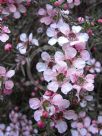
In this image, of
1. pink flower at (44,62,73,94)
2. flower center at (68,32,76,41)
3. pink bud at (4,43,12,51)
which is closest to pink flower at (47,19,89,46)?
flower center at (68,32,76,41)

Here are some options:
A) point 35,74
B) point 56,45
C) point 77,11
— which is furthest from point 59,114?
point 77,11

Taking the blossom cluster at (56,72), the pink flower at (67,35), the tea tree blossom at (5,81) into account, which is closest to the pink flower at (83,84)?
the blossom cluster at (56,72)

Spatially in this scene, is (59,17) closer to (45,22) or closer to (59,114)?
(45,22)

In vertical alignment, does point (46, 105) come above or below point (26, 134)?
above

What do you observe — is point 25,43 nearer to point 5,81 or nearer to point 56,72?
point 5,81

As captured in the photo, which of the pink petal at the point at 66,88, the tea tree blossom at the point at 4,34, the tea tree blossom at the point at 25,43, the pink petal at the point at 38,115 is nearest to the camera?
the pink petal at the point at 66,88

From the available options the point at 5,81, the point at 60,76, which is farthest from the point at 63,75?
the point at 5,81

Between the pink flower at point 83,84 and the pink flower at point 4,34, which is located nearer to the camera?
the pink flower at point 83,84

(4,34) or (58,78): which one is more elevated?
(4,34)

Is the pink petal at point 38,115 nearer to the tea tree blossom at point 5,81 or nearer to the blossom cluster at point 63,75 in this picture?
the blossom cluster at point 63,75

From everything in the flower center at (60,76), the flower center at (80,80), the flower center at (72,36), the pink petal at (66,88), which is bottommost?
the pink petal at (66,88)

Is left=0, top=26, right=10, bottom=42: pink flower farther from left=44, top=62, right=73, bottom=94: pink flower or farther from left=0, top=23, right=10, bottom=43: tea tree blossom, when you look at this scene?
left=44, top=62, right=73, bottom=94: pink flower
